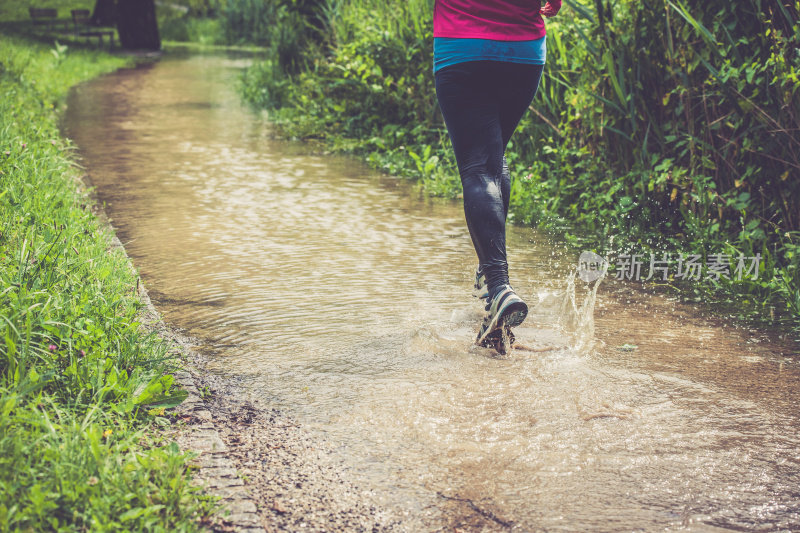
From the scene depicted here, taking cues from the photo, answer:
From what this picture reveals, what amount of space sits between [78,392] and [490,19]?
7.09 ft

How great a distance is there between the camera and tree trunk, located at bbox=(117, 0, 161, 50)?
2628cm

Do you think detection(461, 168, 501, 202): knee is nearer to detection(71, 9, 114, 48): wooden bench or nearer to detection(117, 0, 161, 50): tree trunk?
detection(117, 0, 161, 50): tree trunk

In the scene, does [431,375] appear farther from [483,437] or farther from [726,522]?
[726,522]

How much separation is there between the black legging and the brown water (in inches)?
17.8

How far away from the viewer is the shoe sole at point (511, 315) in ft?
11.6

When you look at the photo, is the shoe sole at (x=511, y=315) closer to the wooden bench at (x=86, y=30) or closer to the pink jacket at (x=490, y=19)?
the pink jacket at (x=490, y=19)

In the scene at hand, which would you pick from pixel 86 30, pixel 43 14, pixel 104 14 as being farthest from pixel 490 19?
pixel 104 14

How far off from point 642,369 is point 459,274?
156cm

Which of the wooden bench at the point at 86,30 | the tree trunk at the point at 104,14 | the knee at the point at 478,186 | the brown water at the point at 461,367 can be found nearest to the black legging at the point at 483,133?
the knee at the point at 478,186

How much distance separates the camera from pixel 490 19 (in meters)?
3.61

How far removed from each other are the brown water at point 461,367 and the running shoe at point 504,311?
153 mm

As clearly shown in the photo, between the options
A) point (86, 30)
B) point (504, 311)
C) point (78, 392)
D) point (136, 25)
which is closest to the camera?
point (78, 392)

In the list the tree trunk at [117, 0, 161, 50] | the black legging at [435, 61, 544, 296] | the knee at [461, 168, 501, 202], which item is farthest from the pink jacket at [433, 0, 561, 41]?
the tree trunk at [117, 0, 161, 50]

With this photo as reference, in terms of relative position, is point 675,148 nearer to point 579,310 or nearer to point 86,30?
point 579,310
